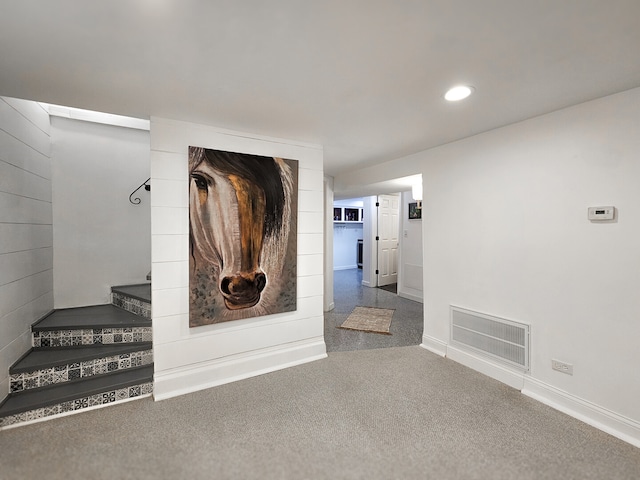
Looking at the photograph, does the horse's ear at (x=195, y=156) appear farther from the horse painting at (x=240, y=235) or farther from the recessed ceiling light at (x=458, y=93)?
the recessed ceiling light at (x=458, y=93)

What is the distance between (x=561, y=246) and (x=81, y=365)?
4.04m

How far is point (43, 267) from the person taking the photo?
2.90 meters

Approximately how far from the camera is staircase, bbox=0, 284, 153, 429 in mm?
2191

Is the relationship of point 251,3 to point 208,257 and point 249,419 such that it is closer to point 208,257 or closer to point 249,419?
point 208,257

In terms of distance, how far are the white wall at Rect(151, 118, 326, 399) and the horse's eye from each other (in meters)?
0.08

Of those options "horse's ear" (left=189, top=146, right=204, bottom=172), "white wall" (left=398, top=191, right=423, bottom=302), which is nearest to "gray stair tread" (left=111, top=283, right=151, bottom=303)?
"horse's ear" (left=189, top=146, right=204, bottom=172)

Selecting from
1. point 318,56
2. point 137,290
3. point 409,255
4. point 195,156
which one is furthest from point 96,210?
point 409,255

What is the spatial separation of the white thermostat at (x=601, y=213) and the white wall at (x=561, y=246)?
1.9 inches

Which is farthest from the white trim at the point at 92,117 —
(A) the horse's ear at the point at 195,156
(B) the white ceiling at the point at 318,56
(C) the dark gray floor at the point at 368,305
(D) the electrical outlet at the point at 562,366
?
(D) the electrical outlet at the point at 562,366

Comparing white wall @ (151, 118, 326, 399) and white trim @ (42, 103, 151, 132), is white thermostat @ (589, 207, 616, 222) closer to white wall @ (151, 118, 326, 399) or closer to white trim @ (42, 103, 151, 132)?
white wall @ (151, 118, 326, 399)

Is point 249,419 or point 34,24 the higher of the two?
point 34,24

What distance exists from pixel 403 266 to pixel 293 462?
482cm

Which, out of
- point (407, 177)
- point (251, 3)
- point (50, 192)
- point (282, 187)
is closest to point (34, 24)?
point (251, 3)

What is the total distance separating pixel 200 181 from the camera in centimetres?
258
